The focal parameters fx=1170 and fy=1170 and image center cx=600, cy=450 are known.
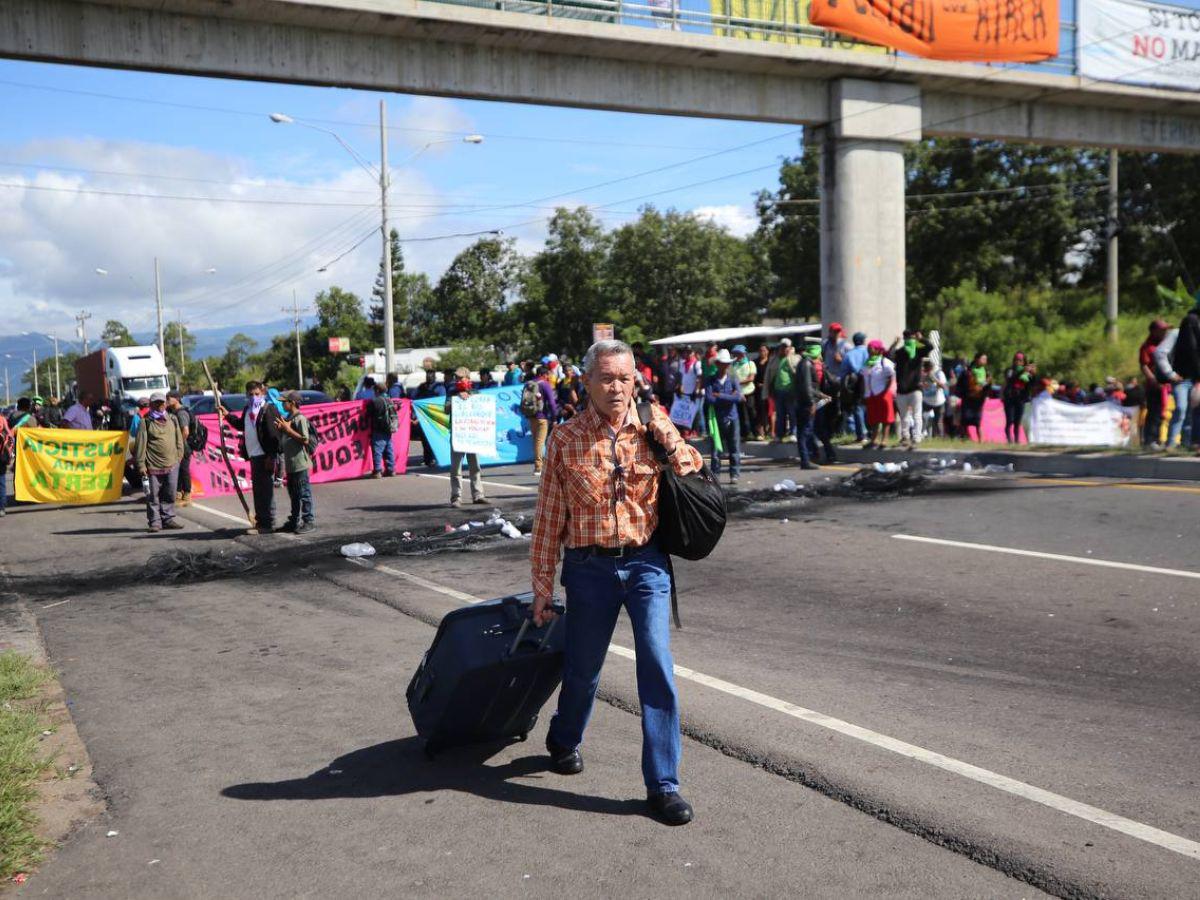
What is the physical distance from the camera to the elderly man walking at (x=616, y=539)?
4422 mm

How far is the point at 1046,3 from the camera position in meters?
24.7

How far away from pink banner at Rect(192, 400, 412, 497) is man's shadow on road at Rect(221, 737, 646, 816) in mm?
14300

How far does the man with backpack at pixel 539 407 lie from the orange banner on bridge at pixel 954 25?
1047 centimetres

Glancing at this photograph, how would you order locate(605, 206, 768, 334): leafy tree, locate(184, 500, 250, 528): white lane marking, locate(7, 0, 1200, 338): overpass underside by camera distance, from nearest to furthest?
locate(184, 500, 250, 528): white lane marking
locate(7, 0, 1200, 338): overpass underside
locate(605, 206, 768, 334): leafy tree

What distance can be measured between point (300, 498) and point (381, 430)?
6559 mm

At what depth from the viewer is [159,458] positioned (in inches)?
564

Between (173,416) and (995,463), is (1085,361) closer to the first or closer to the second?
(995,463)

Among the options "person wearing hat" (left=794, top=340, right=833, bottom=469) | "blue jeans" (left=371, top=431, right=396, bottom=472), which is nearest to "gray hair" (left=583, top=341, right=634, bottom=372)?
"person wearing hat" (left=794, top=340, right=833, bottom=469)

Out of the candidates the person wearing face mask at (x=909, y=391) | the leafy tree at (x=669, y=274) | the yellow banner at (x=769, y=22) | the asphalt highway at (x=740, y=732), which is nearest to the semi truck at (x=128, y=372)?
the leafy tree at (x=669, y=274)

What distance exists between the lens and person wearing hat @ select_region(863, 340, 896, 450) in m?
18.4

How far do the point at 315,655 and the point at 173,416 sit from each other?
8729 mm

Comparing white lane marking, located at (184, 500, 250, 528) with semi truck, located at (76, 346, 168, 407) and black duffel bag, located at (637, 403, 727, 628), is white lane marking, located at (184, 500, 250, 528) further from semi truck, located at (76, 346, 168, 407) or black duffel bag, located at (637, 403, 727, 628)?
semi truck, located at (76, 346, 168, 407)

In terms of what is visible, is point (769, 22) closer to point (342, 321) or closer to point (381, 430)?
point (381, 430)

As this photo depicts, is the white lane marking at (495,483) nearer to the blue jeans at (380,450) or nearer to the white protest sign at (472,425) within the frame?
the blue jeans at (380,450)
